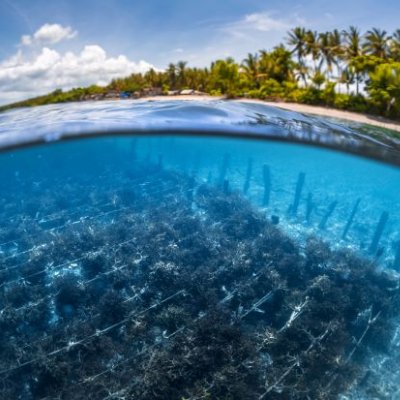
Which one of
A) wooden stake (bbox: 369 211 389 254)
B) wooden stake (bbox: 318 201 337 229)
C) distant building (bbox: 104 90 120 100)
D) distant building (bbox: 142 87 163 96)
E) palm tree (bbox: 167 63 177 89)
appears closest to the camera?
wooden stake (bbox: 369 211 389 254)

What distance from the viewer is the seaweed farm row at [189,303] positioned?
18.2ft

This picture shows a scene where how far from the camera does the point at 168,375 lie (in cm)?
541

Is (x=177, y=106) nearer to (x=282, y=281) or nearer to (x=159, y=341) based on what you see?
(x=282, y=281)

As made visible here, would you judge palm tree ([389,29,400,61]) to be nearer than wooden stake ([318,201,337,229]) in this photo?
No

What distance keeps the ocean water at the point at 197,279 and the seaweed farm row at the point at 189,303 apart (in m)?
0.03

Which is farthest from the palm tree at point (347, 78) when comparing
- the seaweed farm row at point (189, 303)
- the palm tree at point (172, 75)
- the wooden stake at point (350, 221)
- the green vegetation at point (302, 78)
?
the palm tree at point (172, 75)

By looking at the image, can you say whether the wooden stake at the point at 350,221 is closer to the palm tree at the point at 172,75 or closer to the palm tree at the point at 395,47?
the palm tree at the point at 395,47

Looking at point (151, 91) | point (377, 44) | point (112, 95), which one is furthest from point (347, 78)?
point (112, 95)

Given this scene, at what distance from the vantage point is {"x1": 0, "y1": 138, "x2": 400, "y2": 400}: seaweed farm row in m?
5.56

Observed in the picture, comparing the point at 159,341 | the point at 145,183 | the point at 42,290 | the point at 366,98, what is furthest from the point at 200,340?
the point at 366,98

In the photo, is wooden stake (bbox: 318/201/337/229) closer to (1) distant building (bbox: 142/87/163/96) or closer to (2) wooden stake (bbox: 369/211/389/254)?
(2) wooden stake (bbox: 369/211/389/254)

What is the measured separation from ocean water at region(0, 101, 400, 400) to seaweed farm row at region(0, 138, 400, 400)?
1.3 inches

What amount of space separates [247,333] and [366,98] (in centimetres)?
2111

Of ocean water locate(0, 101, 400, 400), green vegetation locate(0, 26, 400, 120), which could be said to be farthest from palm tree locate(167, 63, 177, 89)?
ocean water locate(0, 101, 400, 400)
